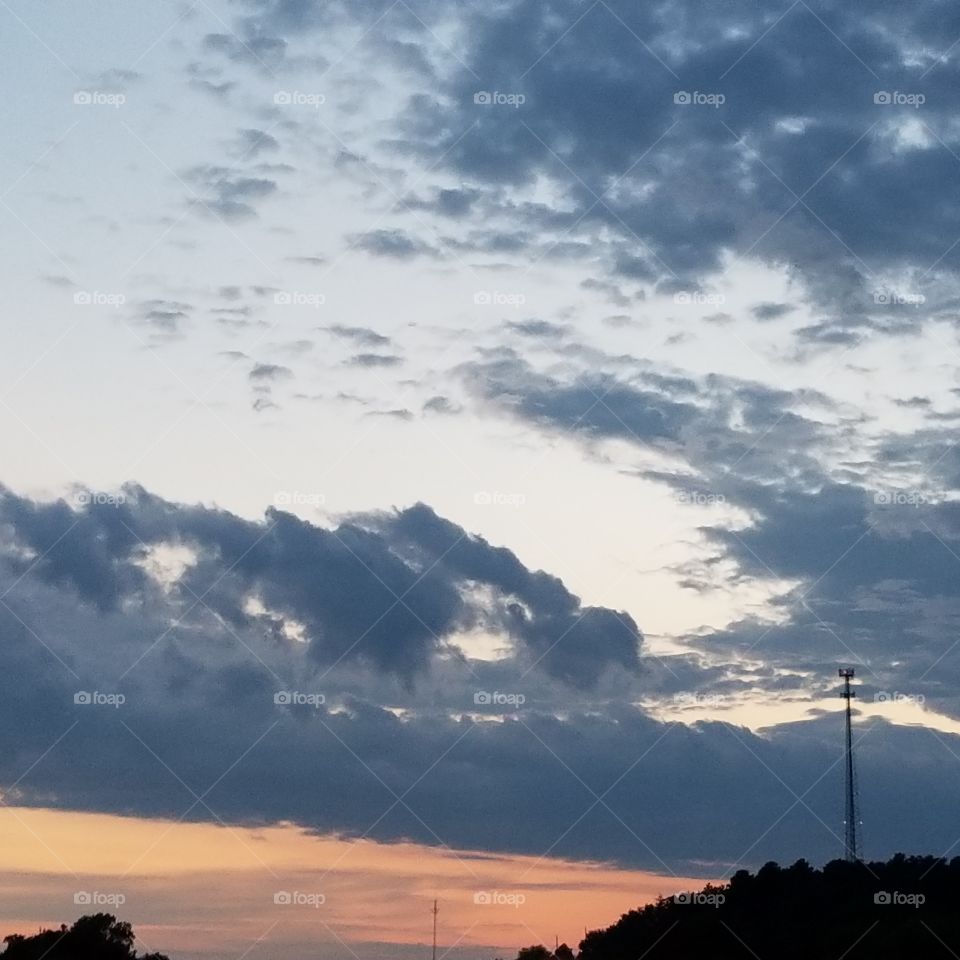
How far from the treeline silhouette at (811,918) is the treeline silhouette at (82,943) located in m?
45.9

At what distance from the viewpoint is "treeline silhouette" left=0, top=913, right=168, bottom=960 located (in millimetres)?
154000

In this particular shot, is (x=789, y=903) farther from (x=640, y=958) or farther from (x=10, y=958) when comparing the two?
(x=10, y=958)

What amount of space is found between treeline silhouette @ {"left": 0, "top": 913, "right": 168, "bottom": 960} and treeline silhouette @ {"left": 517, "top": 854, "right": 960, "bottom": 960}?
45874 mm

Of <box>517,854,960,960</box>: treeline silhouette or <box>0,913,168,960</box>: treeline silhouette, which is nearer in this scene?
<box>517,854,960,960</box>: treeline silhouette

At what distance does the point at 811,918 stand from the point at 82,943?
72389 millimetres

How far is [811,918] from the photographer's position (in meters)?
123

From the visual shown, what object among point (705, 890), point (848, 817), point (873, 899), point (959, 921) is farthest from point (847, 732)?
point (705, 890)

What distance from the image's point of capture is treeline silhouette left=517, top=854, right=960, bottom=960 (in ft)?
335

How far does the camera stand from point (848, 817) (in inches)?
3863

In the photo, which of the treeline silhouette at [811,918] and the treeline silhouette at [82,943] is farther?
the treeline silhouette at [82,943]

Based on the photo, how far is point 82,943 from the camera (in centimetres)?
15638

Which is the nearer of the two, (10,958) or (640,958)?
(640,958)

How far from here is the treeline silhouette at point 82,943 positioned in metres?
154

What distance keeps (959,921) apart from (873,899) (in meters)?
16.5
